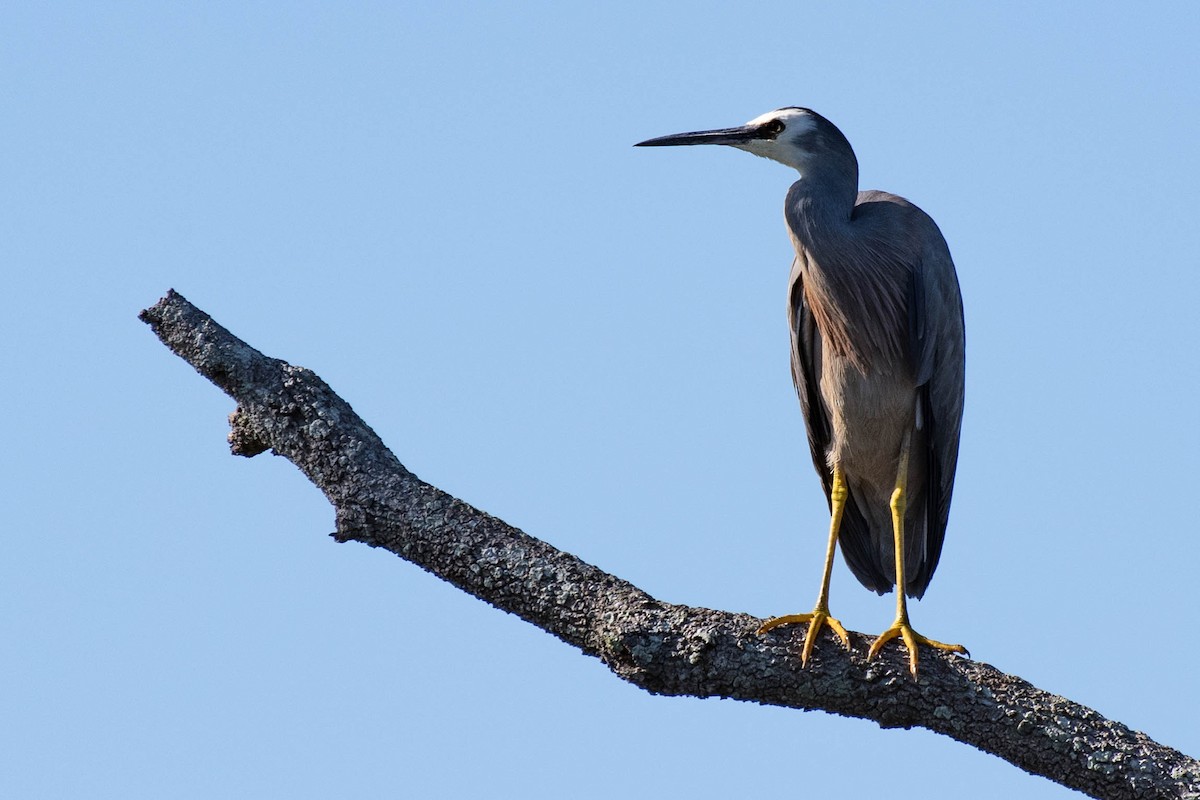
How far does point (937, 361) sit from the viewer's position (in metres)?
5.18

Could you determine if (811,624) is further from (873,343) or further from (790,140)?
(790,140)

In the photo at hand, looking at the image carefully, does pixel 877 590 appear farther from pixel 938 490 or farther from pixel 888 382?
pixel 888 382

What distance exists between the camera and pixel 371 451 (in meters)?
3.68

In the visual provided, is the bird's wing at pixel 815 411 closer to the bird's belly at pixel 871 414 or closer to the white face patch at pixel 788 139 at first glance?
the bird's belly at pixel 871 414

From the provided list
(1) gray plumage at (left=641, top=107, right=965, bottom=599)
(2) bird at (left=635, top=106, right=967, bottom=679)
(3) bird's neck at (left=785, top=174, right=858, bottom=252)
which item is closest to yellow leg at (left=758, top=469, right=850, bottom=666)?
(2) bird at (left=635, top=106, right=967, bottom=679)

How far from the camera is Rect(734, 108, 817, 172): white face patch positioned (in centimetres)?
527

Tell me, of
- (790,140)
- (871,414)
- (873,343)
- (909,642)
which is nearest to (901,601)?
(909,642)

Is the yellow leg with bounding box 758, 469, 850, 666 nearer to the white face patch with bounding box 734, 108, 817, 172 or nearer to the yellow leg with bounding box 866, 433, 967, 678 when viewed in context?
the yellow leg with bounding box 866, 433, 967, 678

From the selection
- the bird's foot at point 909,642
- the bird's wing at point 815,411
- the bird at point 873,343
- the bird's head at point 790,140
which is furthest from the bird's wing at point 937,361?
the bird's foot at point 909,642

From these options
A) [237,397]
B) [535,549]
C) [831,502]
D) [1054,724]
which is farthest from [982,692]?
[237,397]

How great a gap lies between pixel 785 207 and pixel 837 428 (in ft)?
2.78

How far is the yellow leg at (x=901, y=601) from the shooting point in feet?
12.7

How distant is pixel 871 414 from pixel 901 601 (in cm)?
92

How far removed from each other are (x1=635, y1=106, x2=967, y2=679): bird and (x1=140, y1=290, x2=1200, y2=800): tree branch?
1.20m
